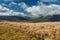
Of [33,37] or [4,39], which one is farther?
[33,37]

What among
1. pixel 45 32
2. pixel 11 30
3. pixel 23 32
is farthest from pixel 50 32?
pixel 11 30

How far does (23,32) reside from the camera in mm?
41562

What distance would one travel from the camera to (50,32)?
43375 millimetres

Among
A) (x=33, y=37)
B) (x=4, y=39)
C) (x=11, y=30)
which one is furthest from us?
(x=11, y=30)

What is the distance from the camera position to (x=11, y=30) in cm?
4156

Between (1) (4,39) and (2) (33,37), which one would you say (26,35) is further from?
(1) (4,39)

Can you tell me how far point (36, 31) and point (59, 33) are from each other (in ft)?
20.5

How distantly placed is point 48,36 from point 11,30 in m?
9.67

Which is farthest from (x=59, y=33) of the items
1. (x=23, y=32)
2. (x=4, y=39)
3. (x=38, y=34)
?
(x=4, y=39)

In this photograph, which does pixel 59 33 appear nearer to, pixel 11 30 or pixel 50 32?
pixel 50 32

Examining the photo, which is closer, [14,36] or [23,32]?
[14,36]

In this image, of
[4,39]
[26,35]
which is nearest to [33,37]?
[26,35]

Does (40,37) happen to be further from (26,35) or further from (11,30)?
(11,30)

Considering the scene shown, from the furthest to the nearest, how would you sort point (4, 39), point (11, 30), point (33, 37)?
point (11, 30)
point (33, 37)
point (4, 39)
